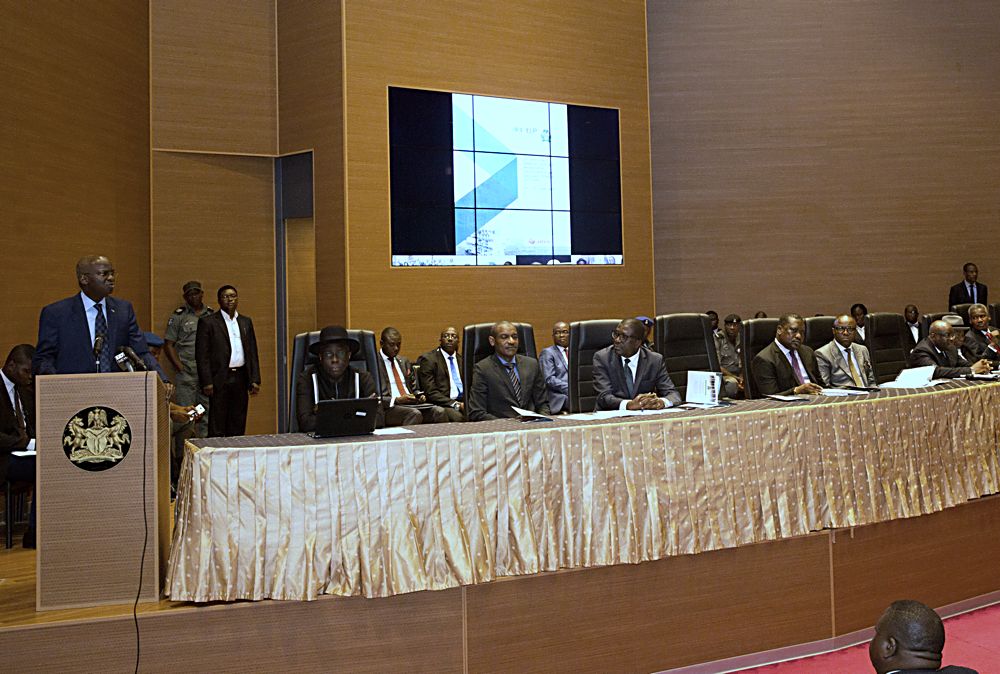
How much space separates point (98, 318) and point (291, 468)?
1.60 metres

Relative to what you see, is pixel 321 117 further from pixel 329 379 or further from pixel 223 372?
pixel 329 379

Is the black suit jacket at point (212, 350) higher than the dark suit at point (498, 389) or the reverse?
higher

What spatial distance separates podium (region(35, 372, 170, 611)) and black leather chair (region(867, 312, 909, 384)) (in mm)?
4886

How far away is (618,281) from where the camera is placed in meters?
9.24

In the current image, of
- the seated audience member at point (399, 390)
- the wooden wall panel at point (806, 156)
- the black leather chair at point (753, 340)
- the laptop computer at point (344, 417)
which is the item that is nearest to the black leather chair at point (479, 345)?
the seated audience member at point (399, 390)

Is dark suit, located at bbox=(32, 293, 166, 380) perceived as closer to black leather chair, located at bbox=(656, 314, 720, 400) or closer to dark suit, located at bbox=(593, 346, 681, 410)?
dark suit, located at bbox=(593, 346, 681, 410)

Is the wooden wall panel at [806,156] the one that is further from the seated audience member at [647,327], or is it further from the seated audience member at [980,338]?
the seated audience member at [980,338]

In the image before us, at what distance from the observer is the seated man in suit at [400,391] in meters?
6.72

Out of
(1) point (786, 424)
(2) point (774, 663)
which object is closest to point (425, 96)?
(1) point (786, 424)

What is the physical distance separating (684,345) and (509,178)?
364 cm

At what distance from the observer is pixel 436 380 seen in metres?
7.14

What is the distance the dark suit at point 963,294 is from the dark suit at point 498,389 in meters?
7.06

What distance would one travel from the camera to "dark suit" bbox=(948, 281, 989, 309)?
10.3 metres

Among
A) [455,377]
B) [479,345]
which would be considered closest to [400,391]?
[455,377]
